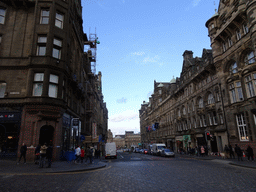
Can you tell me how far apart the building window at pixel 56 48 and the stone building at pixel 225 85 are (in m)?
22.4

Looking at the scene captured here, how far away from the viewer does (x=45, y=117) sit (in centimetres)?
1722

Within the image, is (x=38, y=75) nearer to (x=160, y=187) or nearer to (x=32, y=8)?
(x=32, y=8)

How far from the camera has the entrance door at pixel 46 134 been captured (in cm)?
1727

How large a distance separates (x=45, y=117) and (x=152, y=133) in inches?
2777

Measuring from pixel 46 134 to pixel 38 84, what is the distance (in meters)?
5.01

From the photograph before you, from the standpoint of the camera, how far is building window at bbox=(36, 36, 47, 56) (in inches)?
738

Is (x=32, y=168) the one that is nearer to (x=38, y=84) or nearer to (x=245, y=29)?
(x=38, y=84)

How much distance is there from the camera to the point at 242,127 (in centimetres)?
2464

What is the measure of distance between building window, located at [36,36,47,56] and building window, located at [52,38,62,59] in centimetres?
93

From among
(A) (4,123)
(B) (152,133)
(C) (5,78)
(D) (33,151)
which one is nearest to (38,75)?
(C) (5,78)

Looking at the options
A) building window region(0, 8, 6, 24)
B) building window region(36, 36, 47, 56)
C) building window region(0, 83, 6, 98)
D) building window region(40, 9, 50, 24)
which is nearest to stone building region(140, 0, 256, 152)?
building window region(40, 9, 50, 24)

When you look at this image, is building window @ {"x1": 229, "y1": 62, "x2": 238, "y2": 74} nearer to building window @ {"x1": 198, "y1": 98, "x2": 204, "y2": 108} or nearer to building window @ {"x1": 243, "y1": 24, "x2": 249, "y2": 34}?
building window @ {"x1": 243, "y1": 24, "x2": 249, "y2": 34}

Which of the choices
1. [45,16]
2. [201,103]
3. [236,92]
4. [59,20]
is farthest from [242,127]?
[45,16]

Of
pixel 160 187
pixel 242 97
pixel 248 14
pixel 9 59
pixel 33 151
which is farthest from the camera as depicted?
pixel 242 97
